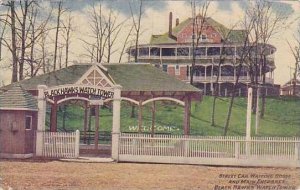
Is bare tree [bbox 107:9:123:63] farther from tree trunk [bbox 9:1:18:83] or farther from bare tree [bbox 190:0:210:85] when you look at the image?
tree trunk [bbox 9:1:18:83]

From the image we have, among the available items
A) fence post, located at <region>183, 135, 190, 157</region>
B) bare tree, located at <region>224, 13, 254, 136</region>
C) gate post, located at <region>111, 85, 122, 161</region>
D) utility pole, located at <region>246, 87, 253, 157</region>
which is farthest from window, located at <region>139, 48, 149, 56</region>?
utility pole, located at <region>246, 87, 253, 157</region>

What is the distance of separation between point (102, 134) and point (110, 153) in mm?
848

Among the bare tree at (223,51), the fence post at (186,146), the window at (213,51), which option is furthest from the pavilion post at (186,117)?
the window at (213,51)

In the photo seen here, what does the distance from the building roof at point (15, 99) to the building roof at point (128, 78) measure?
1.53 ft

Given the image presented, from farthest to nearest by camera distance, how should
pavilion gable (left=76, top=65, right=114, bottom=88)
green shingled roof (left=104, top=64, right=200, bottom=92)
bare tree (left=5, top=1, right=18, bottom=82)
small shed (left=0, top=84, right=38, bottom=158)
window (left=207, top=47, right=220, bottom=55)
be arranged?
green shingled roof (left=104, top=64, right=200, bottom=92)
pavilion gable (left=76, top=65, right=114, bottom=88)
window (left=207, top=47, right=220, bottom=55)
small shed (left=0, top=84, right=38, bottom=158)
bare tree (left=5, top=1, right=18, bottom=82)

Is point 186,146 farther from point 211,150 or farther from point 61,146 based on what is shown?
point 61,146

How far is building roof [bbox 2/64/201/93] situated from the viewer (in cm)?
1744

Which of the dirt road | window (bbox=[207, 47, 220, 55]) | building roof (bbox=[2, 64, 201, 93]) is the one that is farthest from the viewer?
building roof (bbox=[2, 64, 201, 93])

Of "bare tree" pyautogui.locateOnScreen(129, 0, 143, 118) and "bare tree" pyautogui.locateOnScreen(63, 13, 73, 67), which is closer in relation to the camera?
"bare tree" pyautogui.locateOnScreen(129, 0, 143, 118)

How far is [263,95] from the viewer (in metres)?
16.3

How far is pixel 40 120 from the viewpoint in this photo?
1716 centimetres

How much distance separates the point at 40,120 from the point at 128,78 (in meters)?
3.05

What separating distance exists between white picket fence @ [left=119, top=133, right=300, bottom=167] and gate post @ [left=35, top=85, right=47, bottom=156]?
2349 millimetres

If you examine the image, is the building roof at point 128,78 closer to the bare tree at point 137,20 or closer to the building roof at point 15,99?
the building roof at point 15,99
